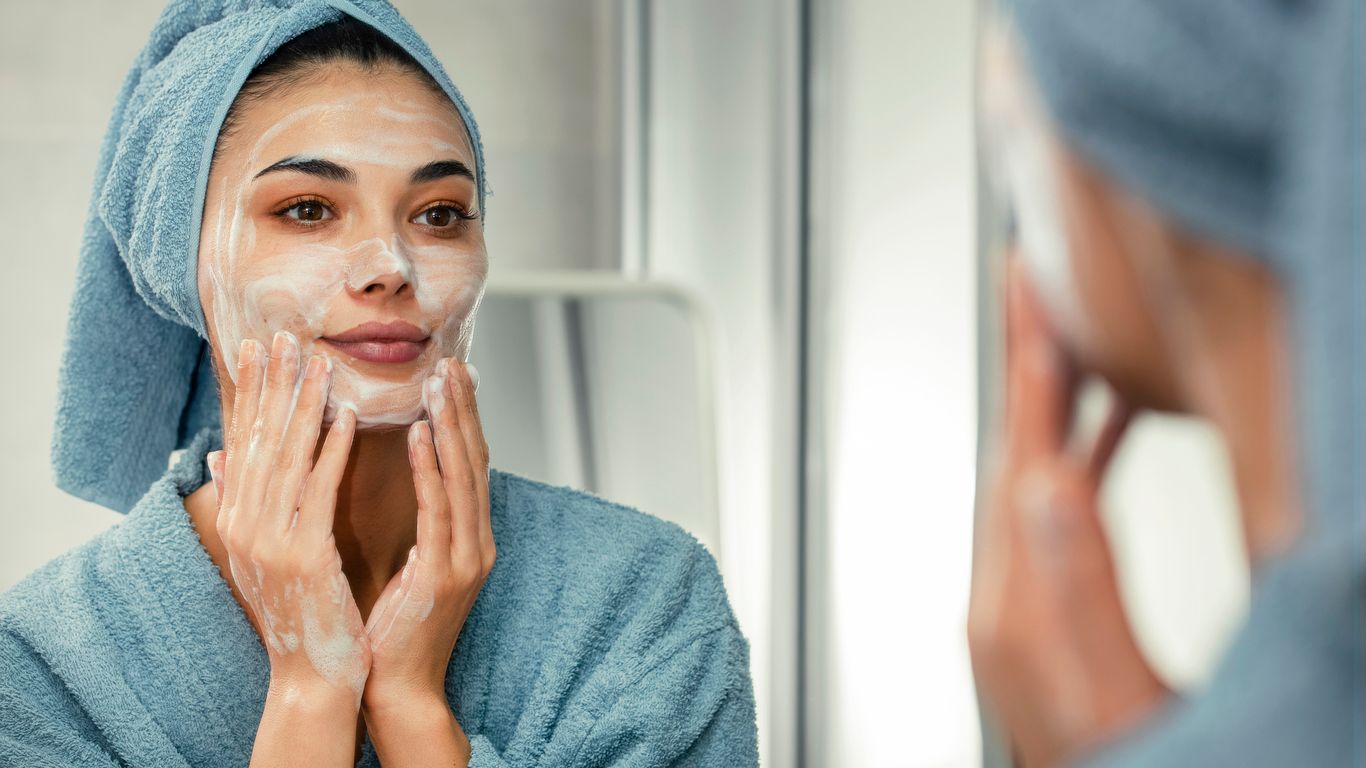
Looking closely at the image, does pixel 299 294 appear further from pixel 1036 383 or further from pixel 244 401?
pixel 1036 383

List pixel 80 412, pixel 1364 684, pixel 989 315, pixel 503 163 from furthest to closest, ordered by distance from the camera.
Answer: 1. pixel 503 163
2. pixel 989 315
3. pixel 80 412
4. pixel 1364 684

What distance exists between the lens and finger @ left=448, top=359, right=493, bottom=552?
2.58 ft

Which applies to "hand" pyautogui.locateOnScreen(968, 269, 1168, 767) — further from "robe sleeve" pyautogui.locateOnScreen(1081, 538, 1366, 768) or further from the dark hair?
the dark hair

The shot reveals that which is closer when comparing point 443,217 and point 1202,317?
point 1202,317

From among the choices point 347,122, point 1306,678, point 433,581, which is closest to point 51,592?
point 433,581

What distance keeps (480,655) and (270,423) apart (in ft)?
0.74

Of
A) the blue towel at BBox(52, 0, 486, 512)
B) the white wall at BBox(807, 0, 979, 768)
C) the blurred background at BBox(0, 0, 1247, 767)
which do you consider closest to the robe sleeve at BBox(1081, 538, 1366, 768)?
the blue towel at BBox(52, 0, 486, 512)

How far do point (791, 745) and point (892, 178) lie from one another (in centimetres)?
71

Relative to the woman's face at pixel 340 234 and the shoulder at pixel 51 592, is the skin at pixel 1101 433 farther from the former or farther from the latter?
the shoulder at pixel 51 592

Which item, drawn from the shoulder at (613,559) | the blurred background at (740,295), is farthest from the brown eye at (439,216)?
the blurred background at (740,295)

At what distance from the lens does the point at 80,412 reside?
87 centimetres

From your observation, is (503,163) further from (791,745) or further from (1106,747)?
(1106,747)

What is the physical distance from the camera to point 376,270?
0.74 meters

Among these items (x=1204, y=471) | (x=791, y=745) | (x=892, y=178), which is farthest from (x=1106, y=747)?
(x=791, y=745)
